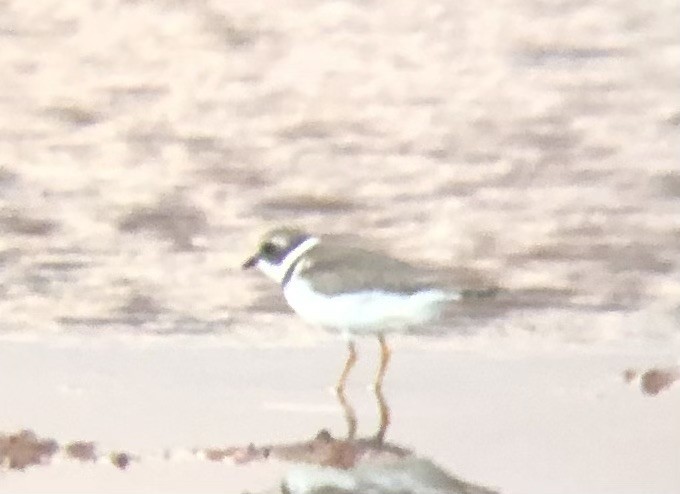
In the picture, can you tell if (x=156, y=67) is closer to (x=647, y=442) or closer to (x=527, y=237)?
(x=527, y=237)

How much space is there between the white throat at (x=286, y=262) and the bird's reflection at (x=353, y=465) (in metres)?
0.17

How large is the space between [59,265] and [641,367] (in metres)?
0.71

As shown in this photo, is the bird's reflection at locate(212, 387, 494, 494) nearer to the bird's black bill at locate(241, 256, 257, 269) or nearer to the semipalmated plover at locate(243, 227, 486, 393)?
the semipalmated plover at locate(243, 227, 486, 393)

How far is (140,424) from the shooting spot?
1.10m

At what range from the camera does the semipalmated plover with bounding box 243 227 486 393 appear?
109 cm

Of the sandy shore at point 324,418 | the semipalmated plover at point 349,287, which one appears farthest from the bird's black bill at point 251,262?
the sandy shore at point 324,418

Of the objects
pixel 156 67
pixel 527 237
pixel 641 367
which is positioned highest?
pixel 156 67

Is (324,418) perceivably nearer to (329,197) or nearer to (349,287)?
(349,287)

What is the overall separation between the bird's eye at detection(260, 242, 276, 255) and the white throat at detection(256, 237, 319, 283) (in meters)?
0.01

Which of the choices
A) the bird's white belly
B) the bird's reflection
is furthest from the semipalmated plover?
the bird's reflection

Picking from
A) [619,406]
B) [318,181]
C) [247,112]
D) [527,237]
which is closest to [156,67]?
[247,112]

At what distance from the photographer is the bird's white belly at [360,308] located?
1.09 metres

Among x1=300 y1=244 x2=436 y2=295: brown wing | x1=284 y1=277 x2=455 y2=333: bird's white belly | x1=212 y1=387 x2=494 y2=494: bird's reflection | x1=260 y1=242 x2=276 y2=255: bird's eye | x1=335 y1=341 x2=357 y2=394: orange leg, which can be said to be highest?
x1=260 y1=242 x2=276 y2=255: bird's eye

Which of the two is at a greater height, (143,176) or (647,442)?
(143,176)
